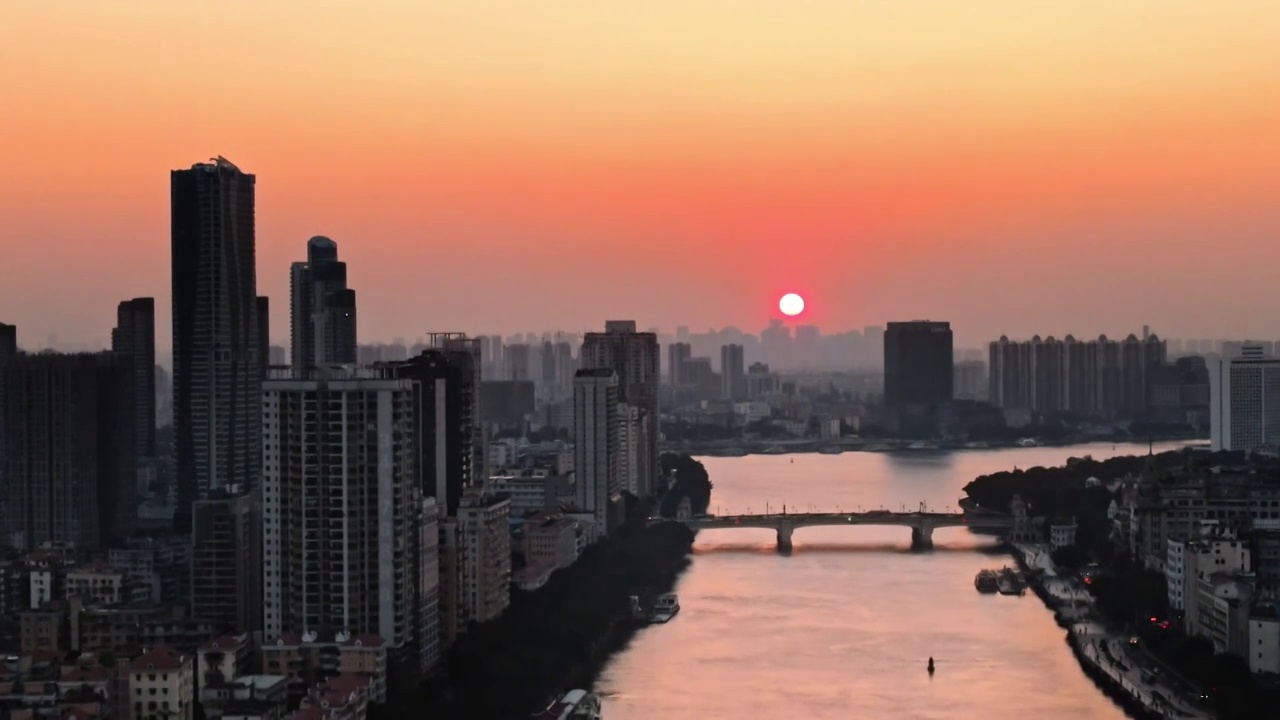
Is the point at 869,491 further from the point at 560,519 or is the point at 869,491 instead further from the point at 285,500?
the point at 285,500

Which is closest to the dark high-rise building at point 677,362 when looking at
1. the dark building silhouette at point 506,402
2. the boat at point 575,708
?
the dark building silhouette at point 506,402

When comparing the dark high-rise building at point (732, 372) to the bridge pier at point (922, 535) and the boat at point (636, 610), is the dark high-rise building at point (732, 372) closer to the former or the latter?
the bridge pier at point (922, 535)

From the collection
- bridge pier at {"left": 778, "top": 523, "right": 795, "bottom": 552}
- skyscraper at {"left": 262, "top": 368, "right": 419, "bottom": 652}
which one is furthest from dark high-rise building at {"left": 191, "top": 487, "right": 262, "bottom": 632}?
bridge pier at {"left": 778, "top": 523, "right": 795, "bottom": 552}

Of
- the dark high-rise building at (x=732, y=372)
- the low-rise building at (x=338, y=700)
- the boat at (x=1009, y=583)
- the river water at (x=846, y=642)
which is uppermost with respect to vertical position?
the dark high-rise building at (x=732, y=372)

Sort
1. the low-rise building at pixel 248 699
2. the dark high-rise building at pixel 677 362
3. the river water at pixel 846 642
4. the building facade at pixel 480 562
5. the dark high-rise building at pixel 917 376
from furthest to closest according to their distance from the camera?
the dark high-rise building at pixel 677 362
the dark high-rise building at pixel 917 376
the building facade at pixel 480 562
the river water at pixel 846 642
the low-rise building at pixel 248 699

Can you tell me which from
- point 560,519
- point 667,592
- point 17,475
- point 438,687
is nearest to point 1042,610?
point 667,592

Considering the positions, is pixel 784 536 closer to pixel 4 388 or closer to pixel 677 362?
pixel 4 388
